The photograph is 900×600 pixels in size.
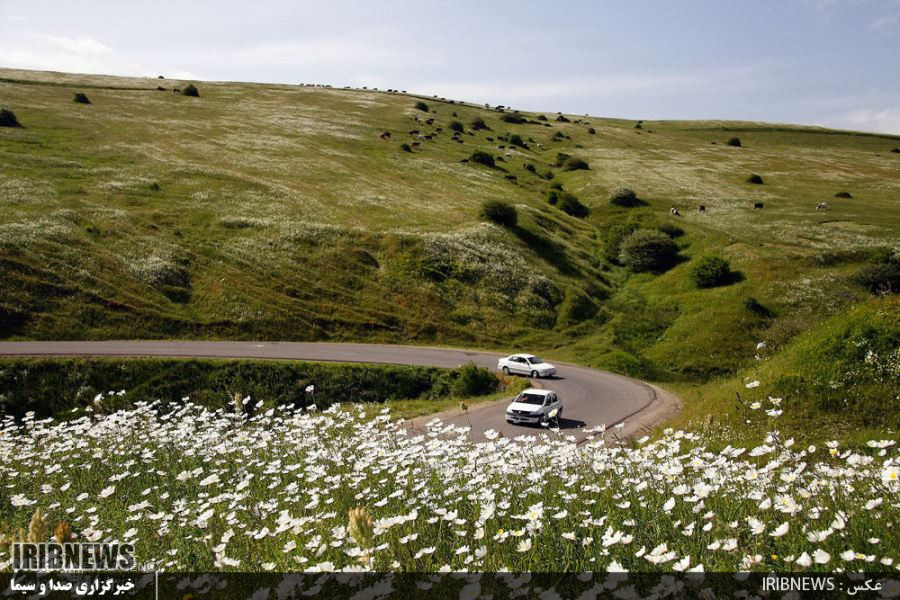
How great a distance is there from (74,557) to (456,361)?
3181cm

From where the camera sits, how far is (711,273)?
169ft

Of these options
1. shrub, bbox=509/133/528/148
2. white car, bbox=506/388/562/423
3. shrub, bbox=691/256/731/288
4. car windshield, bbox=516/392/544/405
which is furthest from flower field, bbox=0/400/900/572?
shrub, bbox=509/133/528/148

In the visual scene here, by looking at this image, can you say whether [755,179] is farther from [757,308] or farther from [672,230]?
[757,308]

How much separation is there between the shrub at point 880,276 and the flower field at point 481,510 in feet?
145

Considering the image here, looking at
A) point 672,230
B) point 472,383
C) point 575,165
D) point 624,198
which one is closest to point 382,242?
point 472,383

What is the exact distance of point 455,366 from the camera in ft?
124

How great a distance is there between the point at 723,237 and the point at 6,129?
8535 cm

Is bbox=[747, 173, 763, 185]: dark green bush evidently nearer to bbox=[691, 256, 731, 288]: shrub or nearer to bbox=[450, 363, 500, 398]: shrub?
bbox=[691, 256, 731, 288]: shrub

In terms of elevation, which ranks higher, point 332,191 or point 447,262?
point 332,191

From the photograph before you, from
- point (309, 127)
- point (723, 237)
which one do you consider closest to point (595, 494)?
point (723, 237)

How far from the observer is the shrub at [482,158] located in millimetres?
91875

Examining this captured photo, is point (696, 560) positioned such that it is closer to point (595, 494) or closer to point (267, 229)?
point (595, 494)

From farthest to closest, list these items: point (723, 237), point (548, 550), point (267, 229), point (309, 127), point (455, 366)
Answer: point (309, 127) → point (723, 237) → point (267, 229) → point (455, 366) → point (548, 550)

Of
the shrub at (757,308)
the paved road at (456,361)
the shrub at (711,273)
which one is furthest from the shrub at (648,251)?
the paved road at (456,361)
